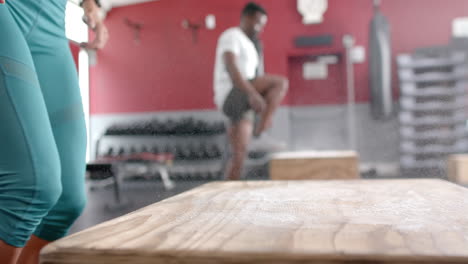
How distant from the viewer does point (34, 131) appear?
63cm

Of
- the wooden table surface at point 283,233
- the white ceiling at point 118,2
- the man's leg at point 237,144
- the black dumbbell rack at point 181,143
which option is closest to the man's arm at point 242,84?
the man's leg at point 237,144

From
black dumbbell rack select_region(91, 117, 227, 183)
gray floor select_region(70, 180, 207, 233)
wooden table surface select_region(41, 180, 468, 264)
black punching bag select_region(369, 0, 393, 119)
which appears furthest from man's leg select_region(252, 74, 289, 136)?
black punching bag select_region(369, 0, 393, 119)

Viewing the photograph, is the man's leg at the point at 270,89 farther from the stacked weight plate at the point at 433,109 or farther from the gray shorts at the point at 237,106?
the stacked weight plate at the point at 433,109

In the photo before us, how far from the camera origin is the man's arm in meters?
1.88

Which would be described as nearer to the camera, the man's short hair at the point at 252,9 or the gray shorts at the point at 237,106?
the gray shorts at the point at 237,106

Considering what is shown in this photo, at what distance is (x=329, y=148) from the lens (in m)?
5.16

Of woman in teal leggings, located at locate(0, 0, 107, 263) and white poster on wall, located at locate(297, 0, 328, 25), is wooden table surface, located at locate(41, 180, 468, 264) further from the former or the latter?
white poster on wall, located at locate(297, 0, 328, 25)

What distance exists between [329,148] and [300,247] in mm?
4990

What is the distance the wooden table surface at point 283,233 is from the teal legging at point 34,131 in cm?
21

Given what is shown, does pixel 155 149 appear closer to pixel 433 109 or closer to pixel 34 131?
pixel 433 109

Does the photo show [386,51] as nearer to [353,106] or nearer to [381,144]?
[353,106]

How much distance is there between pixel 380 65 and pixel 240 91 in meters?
3.32

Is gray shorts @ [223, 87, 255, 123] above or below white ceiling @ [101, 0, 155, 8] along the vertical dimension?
below

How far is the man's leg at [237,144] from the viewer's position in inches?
75.9
